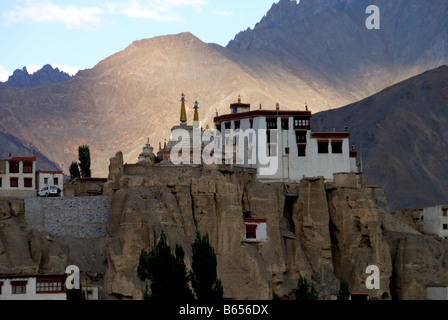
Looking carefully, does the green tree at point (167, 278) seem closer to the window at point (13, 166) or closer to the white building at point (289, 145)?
the window at point (13, 166)

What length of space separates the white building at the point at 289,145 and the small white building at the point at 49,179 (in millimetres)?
15948

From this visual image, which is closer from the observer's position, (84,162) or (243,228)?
(243,228)

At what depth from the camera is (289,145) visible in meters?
91.4

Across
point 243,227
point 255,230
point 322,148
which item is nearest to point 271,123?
point 322,148

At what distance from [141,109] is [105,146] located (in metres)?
13.8

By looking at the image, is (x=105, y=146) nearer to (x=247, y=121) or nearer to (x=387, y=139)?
(x=387, y=139)

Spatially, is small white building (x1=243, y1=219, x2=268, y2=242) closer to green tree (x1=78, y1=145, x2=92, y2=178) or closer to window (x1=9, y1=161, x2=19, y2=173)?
window (x1=9, y1=161, x2=19, y2=173)

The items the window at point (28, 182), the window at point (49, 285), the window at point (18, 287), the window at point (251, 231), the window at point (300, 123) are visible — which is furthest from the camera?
the window at point (300, 123)

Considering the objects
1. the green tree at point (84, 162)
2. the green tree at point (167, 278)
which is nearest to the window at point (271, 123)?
the green tree at point (84, 162)

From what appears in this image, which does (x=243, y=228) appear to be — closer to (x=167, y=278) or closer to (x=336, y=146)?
(x=336, y=146)

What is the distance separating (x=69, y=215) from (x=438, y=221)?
4161cm

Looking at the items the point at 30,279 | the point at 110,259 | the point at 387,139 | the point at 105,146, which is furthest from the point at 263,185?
the point at 105,146

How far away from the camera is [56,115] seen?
184 m

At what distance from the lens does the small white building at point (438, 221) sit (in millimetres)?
99000
